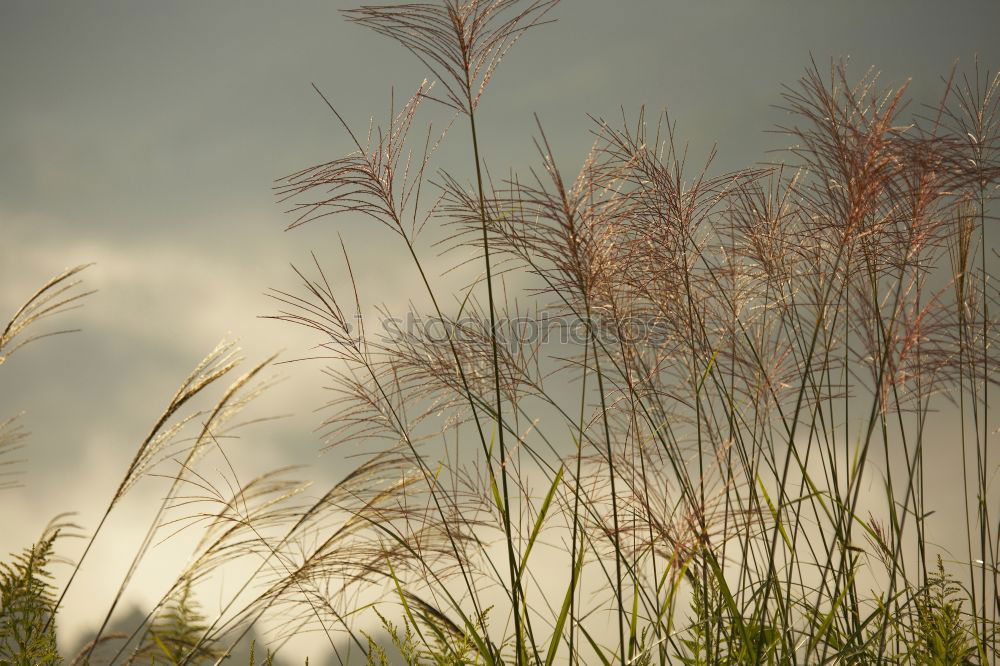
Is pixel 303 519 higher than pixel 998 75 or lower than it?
lower

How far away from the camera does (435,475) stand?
202 centimetres

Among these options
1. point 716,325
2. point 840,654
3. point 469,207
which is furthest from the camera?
point 716,325

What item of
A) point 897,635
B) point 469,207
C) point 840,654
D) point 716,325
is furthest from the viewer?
point 716,325

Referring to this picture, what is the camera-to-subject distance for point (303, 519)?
77.2 inches

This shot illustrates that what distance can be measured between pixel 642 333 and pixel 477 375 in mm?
434

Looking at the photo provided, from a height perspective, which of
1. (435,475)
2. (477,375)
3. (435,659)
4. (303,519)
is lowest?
(435,659)

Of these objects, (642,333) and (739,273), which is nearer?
(642,333)

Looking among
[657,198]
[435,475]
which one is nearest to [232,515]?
[435,475]

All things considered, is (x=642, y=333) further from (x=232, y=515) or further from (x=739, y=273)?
(x=232, y=515)

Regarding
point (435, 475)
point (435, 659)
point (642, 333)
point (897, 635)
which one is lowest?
point (435, 659)

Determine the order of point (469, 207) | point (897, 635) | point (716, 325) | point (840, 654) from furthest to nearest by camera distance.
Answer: point (716, 325) → point (897, 635) → point (469, 207) → point (840, 654)

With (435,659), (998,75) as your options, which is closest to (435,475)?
(435,659)

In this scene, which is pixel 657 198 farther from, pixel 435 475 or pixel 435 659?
pixel 435 659

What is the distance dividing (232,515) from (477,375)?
71cm
